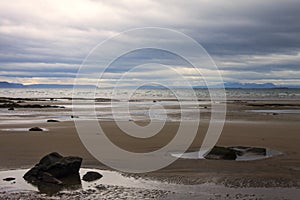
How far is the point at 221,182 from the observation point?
10.5 m

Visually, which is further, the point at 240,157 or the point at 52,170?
the point at 240,157

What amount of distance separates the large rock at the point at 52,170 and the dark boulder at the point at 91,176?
0.36 m

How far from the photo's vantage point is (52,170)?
34.6 feet

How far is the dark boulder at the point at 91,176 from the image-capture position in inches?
419

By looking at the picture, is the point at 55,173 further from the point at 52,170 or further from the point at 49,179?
the point at 49,179

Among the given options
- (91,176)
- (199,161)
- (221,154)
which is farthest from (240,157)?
(91,176)

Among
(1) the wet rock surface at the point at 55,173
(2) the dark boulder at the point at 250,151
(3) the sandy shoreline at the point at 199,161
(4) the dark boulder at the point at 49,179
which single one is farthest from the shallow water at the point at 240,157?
(4) the dark boulder at the point at 49,179

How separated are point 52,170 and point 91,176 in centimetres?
104

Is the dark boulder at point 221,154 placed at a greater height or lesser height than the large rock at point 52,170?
lesser

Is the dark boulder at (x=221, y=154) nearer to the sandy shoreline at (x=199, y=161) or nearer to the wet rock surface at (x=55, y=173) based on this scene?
the sandy shoreline at (x=199, y=161)

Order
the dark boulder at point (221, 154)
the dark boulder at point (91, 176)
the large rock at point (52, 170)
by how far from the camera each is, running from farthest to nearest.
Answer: the dark boulder at point (221, 154) → the dark boulder at point (91, 176) → the large rock at point (52, 170)

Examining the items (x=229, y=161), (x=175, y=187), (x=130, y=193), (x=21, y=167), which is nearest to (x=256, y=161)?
(x=229, y=161)

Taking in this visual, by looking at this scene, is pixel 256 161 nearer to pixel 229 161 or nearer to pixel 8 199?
pixel 229 161

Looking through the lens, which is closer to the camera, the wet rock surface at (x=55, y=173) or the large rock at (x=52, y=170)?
the wet rock surface at (x=55, y=173)
